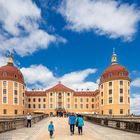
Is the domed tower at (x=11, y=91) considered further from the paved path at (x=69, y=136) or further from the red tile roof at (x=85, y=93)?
the paved path at (x=69, y=136)

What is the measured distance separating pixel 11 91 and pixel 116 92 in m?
34.5

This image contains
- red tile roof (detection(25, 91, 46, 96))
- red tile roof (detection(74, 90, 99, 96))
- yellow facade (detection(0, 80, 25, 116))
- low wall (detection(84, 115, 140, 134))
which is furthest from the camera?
red tile roof (detection(25, 91, 46, 96))

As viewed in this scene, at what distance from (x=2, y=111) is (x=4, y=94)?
5.93 metres

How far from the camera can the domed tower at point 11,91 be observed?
83706 millimetres

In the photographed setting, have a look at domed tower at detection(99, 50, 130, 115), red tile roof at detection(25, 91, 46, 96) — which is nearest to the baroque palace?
domed tower at detection(99, 50, 130, 115)

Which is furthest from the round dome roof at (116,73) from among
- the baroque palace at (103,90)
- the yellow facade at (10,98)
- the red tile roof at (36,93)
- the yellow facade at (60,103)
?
the red tile roof at (36,93)

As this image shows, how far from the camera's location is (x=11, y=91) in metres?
86.4

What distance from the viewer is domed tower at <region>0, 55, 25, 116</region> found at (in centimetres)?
8371

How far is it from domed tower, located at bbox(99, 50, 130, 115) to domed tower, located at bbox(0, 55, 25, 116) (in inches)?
1126

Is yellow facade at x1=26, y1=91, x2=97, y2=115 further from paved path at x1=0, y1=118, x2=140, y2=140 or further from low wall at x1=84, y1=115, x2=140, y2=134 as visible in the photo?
paved path at x1=0, y1=118, x2=140, y2=140

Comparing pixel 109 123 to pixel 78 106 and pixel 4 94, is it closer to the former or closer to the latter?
pixel 4 94

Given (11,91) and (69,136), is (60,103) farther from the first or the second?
(69,136)

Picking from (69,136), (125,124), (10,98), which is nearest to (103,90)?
(10,98)

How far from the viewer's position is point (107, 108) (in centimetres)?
8569
